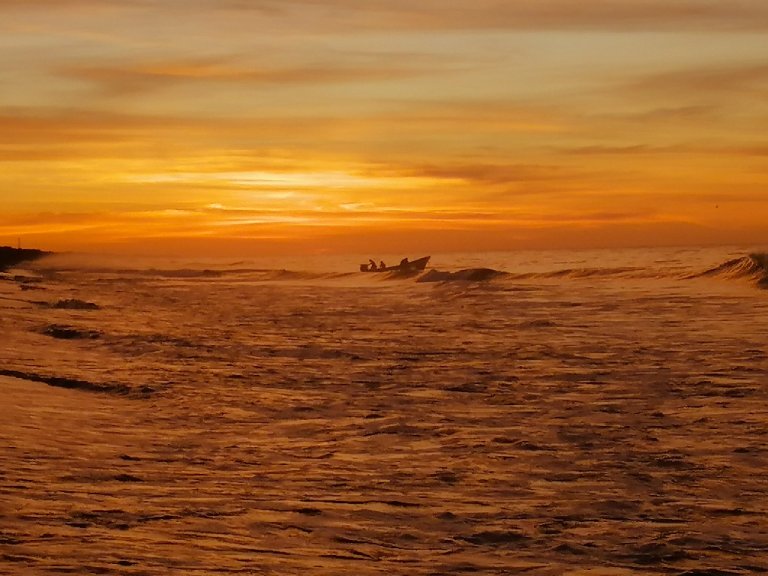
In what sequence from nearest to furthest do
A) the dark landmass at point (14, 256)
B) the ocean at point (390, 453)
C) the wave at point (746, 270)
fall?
1. the ocean at point (390, 453)
2. the wave at point (746, 270)
3. the dark landmass at point (14, 256)

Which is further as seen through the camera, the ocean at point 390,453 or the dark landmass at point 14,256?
the dark landmass at point 14,256

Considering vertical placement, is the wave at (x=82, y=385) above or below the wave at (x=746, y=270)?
below

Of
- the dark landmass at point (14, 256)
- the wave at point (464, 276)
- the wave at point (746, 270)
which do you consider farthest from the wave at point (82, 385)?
the dark landmass at point (14, 256)

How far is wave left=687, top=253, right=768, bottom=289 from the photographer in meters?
41.3

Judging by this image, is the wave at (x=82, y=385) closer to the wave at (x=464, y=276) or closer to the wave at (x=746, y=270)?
the wave at (x=746, y=270)

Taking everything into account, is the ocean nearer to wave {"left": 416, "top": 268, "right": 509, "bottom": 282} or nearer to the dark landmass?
wave {"left": 416, "top": 268, "right": 509, "bottom": 282}

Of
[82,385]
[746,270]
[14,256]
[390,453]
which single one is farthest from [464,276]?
[14,256]

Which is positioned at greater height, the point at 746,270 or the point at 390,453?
the point at 746,270

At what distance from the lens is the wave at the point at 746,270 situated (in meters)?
41.3

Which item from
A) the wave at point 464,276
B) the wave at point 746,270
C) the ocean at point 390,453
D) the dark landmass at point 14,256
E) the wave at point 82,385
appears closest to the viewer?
the ocean at point 390,453

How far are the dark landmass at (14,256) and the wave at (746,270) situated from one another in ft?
243

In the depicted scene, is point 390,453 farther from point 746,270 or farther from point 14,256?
Result: point 14,256

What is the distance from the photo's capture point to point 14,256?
117375 millimetres

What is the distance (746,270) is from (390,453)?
3747cm
